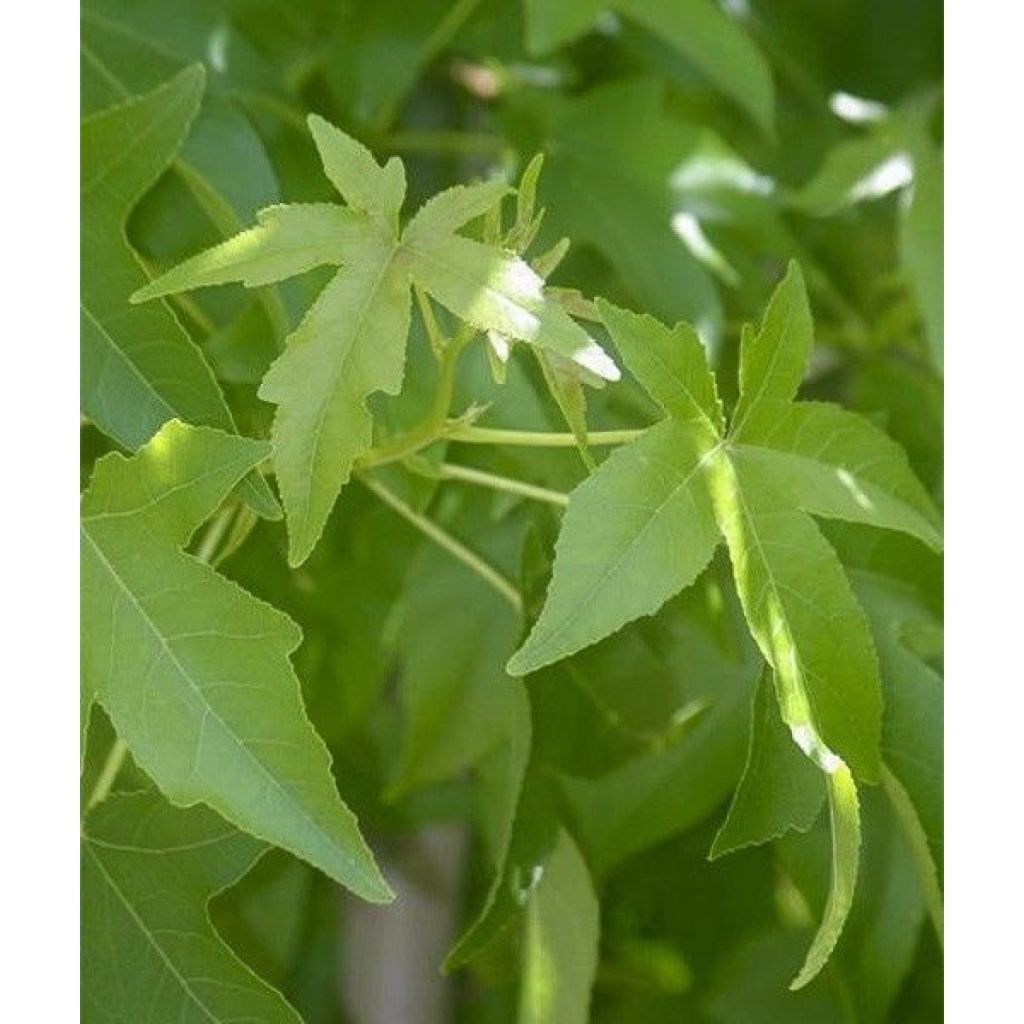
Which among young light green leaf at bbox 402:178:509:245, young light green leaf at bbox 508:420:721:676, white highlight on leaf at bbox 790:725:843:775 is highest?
young light green leaf at bbox 402:178:509:245

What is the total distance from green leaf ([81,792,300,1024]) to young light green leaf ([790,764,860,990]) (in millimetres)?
117

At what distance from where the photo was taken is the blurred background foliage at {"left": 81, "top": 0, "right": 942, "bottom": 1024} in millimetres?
533

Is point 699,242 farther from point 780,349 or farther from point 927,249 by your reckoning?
point 780,349

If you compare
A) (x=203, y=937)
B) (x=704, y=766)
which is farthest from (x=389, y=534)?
(x=203, y=937)

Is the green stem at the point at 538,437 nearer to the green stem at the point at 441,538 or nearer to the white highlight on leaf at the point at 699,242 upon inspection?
the green stem at the point at 441,538

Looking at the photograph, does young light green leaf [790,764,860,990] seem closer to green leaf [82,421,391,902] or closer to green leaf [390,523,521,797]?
green leaf [82,421,391,902]

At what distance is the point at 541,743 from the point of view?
0.50 metres

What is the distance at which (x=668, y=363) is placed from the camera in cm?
40

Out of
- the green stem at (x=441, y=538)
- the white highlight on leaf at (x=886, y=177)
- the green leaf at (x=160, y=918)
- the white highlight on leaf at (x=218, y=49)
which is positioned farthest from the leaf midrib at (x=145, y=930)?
the white highlight on leaf at (x=886, y=177)

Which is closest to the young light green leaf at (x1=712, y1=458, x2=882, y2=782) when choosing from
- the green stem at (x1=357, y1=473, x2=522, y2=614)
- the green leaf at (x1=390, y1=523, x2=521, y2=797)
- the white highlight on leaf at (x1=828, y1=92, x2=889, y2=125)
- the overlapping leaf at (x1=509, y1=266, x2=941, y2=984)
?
the overlapping leaf at (x1=509, y1=266, x2=941, y2=984)

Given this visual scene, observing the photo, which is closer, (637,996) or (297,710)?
(297,710)

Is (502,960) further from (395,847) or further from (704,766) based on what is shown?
(704,766)
